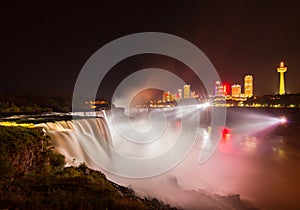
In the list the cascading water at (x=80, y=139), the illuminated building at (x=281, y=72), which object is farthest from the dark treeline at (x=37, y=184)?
the illuminated building at (x=281, y=72)

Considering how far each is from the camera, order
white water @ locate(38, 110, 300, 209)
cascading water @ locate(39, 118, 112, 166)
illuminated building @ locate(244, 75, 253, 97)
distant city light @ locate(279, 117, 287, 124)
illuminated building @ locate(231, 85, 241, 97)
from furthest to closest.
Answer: illuminated building @ locate(231, 85, 241, 97) → illuminated building @ locate(244, 75, 253, 97) → distant city light @ locate(279, 117, 287, 124) → cascading water @ locate(39, 118, 112, 166) → white water @ locate(38, 110, 300, 209)

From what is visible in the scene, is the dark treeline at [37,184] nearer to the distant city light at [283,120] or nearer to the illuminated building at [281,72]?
the distant city light at [283,120]

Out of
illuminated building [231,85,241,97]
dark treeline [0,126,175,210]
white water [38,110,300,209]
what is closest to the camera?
dark treeline [0,126,175,210]

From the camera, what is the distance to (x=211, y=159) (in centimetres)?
2284

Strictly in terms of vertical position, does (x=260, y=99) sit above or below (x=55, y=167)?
above

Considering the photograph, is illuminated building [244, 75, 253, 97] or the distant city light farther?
illuminated building [244, 75, 253, 97]

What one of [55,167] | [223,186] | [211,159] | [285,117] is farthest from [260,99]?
[55,167]

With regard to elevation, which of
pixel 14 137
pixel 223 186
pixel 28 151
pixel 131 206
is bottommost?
pixel 223 186

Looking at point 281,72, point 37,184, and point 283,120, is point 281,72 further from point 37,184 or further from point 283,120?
point 37,184

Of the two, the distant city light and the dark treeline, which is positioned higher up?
the dark treeline

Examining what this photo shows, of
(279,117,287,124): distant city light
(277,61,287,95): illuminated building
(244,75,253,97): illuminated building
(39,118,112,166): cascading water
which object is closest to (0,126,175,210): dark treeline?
(39,118,112,166): cascading water

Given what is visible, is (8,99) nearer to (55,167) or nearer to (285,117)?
(55,167)

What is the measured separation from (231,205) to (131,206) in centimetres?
811

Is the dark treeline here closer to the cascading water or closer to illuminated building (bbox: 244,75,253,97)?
the cascading water
